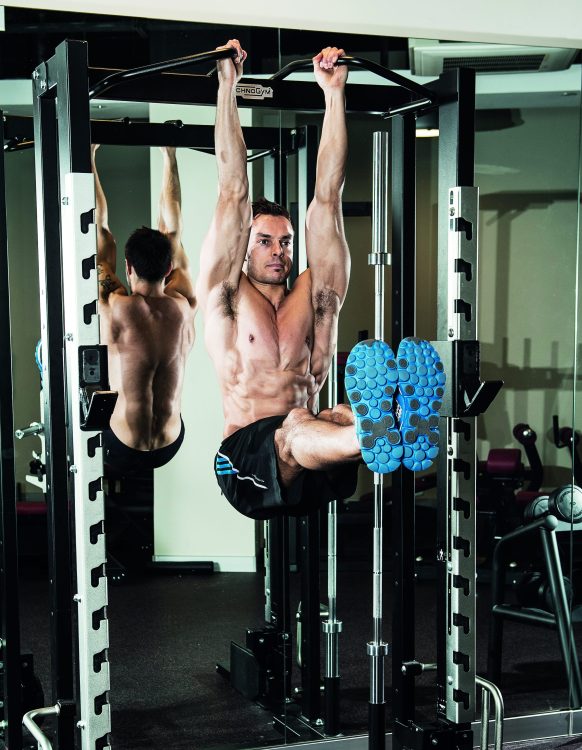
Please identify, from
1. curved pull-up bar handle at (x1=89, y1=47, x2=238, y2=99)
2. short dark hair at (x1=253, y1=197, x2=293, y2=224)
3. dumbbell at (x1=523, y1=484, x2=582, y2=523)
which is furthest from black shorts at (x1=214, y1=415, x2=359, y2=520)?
curved pull-up bar handle at (x1=89, y1=47, x2=238, y2=99)

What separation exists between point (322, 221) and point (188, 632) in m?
1.66

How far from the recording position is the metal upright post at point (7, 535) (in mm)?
3682

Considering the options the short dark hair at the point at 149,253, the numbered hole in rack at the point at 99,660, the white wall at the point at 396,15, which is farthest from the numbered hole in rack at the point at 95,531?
the white wall at the point at 396,15

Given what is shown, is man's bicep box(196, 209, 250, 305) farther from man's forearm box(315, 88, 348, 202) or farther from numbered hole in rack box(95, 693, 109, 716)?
numbered hole in rack box(95, 693, 109, 716)

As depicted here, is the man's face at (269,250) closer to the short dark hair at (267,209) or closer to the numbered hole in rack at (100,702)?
the short dark hair at (267,209)

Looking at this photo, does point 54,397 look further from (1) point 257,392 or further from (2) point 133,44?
(2) point 133,44

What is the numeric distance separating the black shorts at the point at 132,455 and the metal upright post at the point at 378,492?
1049mm

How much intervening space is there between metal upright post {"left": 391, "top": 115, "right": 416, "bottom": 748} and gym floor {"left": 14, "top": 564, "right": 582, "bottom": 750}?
18.9 inches

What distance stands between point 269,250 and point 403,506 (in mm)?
1056

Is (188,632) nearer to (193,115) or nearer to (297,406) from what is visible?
(297,406)

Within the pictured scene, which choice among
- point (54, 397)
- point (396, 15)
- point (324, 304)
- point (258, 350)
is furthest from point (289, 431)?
point (396, 15)

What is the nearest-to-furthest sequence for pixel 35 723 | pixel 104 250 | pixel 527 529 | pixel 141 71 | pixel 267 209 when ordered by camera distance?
1. pixel 141 71
2. pixel 35 723
3. pixel 104 250
4. pixel 267 209
5. pixel 527 529

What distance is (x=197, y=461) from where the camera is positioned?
387 centimetres

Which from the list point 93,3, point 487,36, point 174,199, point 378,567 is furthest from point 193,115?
point 378,567
